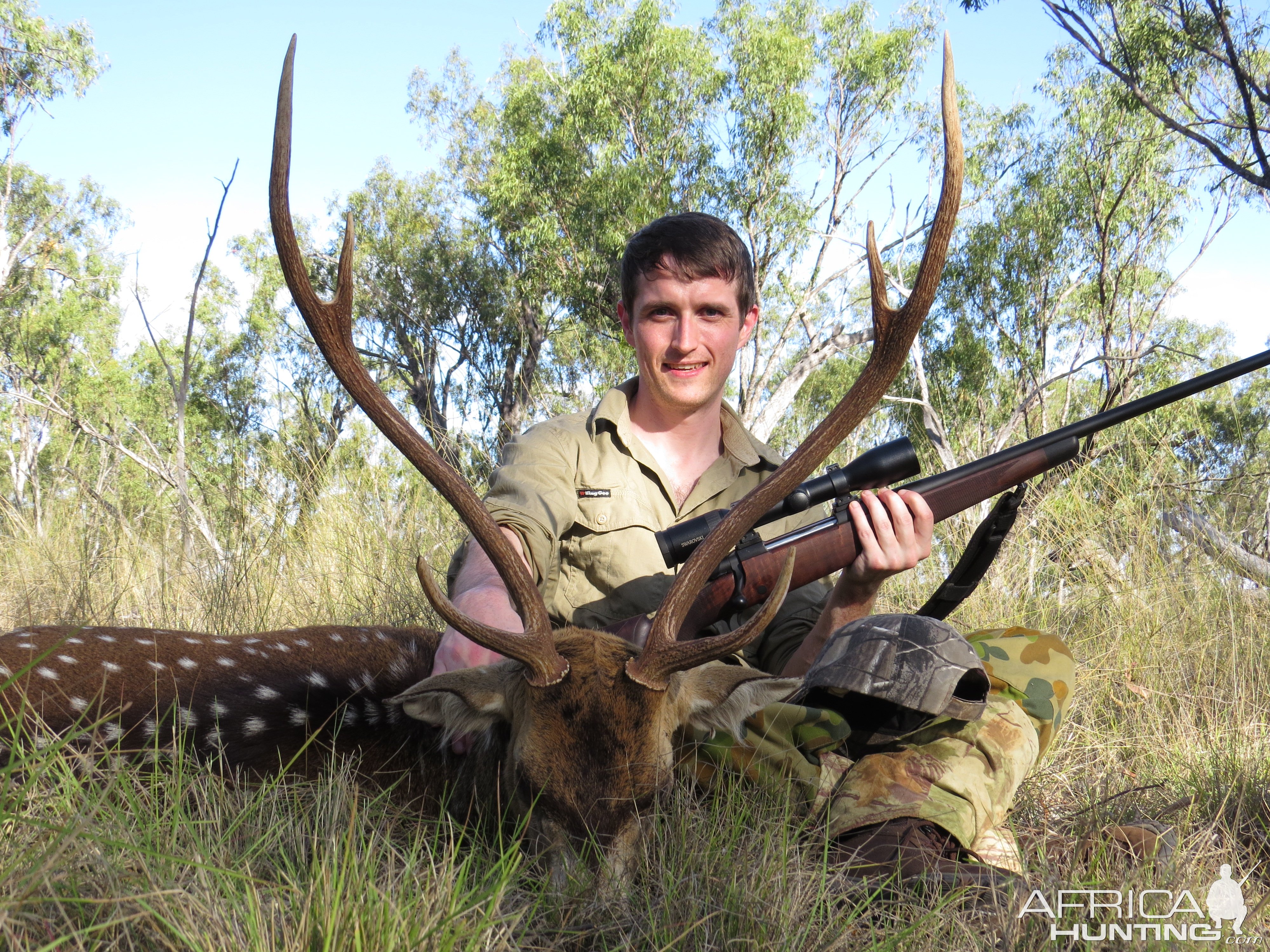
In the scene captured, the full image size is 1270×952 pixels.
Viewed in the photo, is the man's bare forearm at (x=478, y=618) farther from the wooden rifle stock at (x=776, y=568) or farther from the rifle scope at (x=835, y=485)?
the rifle scope at (x=835, y=485)

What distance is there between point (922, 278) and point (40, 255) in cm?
2836

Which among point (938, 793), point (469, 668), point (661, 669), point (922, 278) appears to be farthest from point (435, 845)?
point (922, 278)

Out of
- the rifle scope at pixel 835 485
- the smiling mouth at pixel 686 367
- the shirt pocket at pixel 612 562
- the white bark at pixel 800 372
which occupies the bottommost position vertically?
the shirt pocket at pixel 612 562

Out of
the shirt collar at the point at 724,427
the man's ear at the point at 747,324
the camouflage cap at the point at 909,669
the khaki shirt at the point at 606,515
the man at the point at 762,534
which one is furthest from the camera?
the man's ear at the point at 747,324

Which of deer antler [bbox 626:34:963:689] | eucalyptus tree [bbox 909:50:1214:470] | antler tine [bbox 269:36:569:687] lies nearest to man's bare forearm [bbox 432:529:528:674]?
antler tine [bbox 269:36:569:687]

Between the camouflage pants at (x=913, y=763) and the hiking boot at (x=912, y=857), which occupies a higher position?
the camouflage pants at (x=913, y=763)

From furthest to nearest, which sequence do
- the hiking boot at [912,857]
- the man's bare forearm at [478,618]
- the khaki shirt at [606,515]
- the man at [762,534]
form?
Answer: the khaki shirt at [606,515] → the man's bare forearm at [478,618] → the man at [762,534] → the hiking boot at [912,857]

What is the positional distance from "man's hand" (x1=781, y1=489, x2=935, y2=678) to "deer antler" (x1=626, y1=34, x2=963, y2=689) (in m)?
0.53

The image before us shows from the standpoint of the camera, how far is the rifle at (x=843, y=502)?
337cm

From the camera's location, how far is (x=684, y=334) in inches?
156

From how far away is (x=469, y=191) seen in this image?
26516 mm

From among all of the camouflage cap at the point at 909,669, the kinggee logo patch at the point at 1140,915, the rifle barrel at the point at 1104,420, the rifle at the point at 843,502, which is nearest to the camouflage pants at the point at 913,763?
the camouflage cap at the point at 909,669

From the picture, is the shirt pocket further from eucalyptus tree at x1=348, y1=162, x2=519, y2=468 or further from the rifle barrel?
eucalyptus tree at x1=348, y1=162, x2=519, y2=468

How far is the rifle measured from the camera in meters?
3.37
